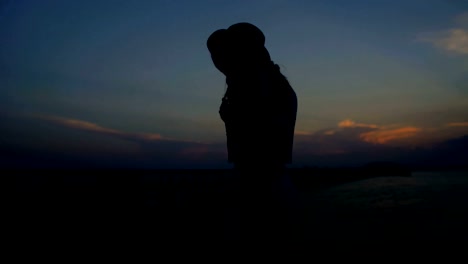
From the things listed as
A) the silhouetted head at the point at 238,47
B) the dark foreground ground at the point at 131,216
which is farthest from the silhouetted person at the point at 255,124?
the dark foreground ground at the point at 131,216

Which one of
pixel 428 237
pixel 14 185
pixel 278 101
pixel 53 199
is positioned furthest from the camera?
pixel 53 199

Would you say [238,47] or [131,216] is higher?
[238,47]

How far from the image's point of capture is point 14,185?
259 inches

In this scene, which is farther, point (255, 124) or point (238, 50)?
point (238, 50)

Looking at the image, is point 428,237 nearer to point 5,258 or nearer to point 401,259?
point 401,259

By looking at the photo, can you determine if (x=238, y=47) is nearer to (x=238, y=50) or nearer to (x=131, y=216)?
(x=238, y=50)

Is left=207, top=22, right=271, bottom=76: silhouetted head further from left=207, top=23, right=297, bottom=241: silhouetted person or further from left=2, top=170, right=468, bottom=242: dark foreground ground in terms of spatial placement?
left=2, top=170, right=468, bottom=242: dark foreground ground

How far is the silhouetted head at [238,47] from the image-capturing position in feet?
4.36

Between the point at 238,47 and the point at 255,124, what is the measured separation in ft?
1.18

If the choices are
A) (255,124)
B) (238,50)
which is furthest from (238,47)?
(255,124)

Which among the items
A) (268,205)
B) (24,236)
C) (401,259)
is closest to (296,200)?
(268,205)

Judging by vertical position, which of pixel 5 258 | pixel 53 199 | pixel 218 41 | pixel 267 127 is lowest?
pixel 5 258

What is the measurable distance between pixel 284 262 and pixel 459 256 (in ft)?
16.2

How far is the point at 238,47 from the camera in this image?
1.33 meters
